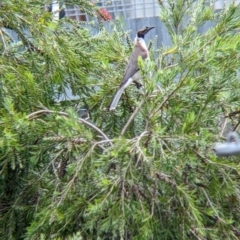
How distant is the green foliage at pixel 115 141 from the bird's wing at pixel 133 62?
59mm

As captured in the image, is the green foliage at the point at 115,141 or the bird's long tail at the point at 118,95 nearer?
the green foliage at the point at 115,141

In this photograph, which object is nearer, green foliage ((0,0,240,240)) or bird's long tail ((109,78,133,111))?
green foliage ((0,0,240,240))

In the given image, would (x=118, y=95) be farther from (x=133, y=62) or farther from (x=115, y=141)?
(x=115, y=141)

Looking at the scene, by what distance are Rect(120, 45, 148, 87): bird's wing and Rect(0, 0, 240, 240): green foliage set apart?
0.06m

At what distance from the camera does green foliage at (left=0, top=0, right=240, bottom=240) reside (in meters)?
2.49

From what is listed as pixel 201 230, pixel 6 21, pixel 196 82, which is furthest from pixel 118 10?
pixel 201 230

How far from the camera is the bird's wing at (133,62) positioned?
306 cm

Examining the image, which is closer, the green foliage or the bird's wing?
the green foliage

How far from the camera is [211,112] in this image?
2686mm

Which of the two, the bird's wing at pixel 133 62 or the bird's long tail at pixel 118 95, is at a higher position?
the bird's wing at pixel 133 62

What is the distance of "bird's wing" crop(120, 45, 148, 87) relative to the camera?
3056 millimetres

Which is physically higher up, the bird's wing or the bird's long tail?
the bird's wing

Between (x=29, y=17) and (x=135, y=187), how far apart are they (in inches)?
42.1

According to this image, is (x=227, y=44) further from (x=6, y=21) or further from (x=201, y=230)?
(x=6, y=21)
